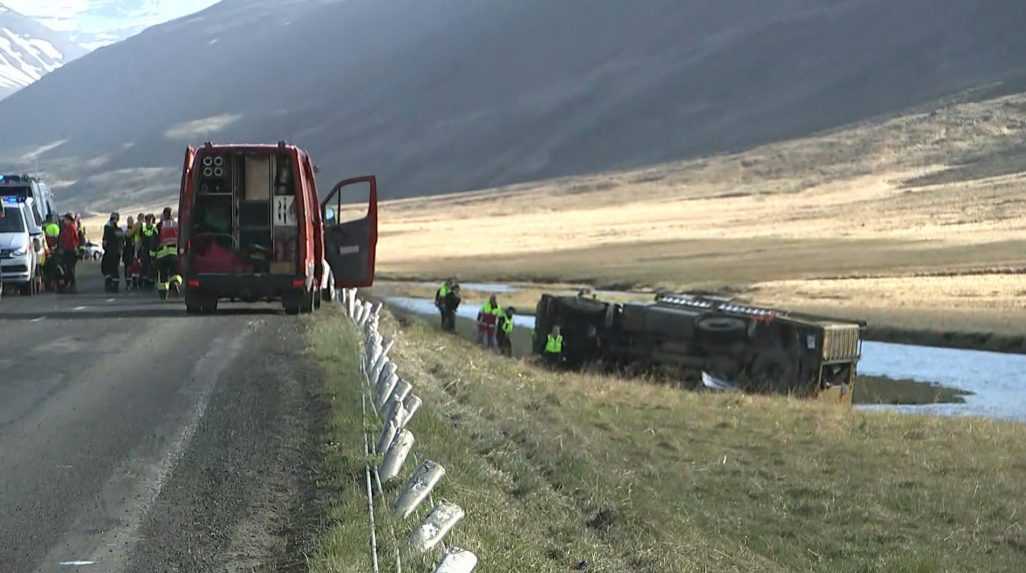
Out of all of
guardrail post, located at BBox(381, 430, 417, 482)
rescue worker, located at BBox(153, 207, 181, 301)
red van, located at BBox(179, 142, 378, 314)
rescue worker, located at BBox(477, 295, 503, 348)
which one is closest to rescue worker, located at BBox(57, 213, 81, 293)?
rescue worker, located at BBox(153, 207, 181, 301)

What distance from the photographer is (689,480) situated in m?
17.2

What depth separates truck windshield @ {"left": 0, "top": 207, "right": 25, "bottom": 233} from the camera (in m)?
31.4

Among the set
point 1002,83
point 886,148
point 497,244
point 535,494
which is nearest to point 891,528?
point 535,494

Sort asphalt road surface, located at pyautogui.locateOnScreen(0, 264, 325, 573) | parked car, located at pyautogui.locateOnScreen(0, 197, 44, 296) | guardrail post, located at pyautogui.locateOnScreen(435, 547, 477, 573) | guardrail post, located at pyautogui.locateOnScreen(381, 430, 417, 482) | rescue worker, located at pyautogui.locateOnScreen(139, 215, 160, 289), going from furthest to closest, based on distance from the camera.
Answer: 1. rescue worker, located at pyautogui.locateOnScreen(139, 215, 160, 289)
2. parked car, located at pyautogui.locateOnScreen(0, 197, 44, 296)
3. guardrail post, located at pyautogui.locateOnScreen(381, 430, 417, 482)
4. asphalt road surface, located at pyautogui.locateOnScreen(0, 264, 325, 573)
5. guardrail post, located at pyautogui.locateOnScreen(435, 547, 477, 573)

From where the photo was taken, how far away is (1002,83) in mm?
189375

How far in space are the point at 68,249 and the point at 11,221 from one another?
1936 mm

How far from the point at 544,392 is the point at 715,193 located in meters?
131

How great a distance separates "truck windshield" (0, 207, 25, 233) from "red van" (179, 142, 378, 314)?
828cm

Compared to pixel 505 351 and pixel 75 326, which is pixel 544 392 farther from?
pixel 505 351

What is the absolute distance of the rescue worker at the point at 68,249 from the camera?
3228 cm

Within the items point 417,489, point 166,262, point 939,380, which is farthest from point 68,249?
point 417,489

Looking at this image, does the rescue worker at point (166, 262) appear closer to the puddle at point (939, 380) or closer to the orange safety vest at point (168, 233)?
the orange safety vest at point (168, 233)

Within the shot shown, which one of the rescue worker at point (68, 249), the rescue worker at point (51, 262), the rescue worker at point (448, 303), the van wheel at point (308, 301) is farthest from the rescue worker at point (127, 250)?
the van wheel at point (308, 301)

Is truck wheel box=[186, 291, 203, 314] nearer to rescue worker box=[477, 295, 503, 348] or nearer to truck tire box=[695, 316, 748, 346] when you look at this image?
rescue worker box=[477, 295, 503, 348]
